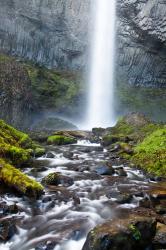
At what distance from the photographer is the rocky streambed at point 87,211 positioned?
21.5ft

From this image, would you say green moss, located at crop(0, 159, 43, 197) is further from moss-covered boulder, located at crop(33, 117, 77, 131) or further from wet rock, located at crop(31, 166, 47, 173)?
moss-covered boulder, located at crop(33, 117, 77, 131)

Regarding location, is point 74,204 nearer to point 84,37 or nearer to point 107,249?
point 107,249

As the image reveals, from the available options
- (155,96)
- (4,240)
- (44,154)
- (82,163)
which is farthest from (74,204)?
(155,96)

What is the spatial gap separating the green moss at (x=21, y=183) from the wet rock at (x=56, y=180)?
3.89ft

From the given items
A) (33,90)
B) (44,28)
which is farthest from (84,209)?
(44,28)

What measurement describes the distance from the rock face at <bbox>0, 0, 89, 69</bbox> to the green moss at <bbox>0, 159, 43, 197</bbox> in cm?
3163

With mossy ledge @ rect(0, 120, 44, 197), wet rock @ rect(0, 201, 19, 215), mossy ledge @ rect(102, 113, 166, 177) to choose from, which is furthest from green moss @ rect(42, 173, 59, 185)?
mossy ledge @ rect(102, 113, 166, 177)

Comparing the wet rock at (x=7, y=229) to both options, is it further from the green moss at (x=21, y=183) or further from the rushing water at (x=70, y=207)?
the green moss at (x=21, y=183)

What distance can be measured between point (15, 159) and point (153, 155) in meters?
5.67

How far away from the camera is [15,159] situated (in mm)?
13531

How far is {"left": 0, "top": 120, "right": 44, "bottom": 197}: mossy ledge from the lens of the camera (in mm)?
9539

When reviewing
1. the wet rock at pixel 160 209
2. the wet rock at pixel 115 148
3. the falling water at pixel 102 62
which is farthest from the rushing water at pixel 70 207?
the falling water at pixel 102 62

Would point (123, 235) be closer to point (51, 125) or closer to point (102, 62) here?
point (51, 125)

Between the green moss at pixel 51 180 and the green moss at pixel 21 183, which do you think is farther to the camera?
the green moss at pixel 51 180
